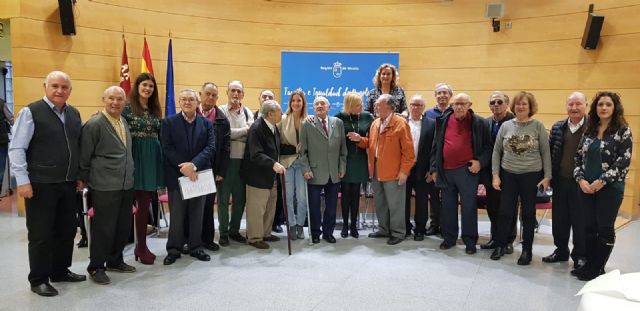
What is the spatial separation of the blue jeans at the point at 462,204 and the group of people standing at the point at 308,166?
0.01 m

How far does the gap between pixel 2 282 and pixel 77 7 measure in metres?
3.43

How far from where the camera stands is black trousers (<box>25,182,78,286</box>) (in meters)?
2.85

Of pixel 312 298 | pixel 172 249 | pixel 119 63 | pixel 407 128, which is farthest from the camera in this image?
pixel 119 63

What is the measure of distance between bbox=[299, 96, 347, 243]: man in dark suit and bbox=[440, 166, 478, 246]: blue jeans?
1.00 meters

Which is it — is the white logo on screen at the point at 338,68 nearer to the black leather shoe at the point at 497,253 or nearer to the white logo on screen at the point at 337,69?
the white logo on screen at the point at 337,69

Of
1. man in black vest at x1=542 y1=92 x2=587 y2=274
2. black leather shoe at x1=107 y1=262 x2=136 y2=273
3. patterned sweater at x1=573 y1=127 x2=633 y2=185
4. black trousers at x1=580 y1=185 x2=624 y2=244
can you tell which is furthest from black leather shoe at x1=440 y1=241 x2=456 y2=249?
black leather shoe at x1=107 y1=262 x2=136 y2=273

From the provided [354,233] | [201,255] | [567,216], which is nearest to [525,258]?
[567,216]

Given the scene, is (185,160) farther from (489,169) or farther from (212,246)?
(489,169)

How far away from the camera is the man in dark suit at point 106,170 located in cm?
308

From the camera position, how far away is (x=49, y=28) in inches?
200

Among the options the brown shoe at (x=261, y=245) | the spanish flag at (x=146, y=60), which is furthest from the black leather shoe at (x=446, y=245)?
the spanish flag at (x=146, y=60)

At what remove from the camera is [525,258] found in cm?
372

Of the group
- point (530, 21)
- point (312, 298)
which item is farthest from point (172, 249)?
point (530, 21)

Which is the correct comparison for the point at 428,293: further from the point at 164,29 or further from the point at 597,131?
the point at 164,29
